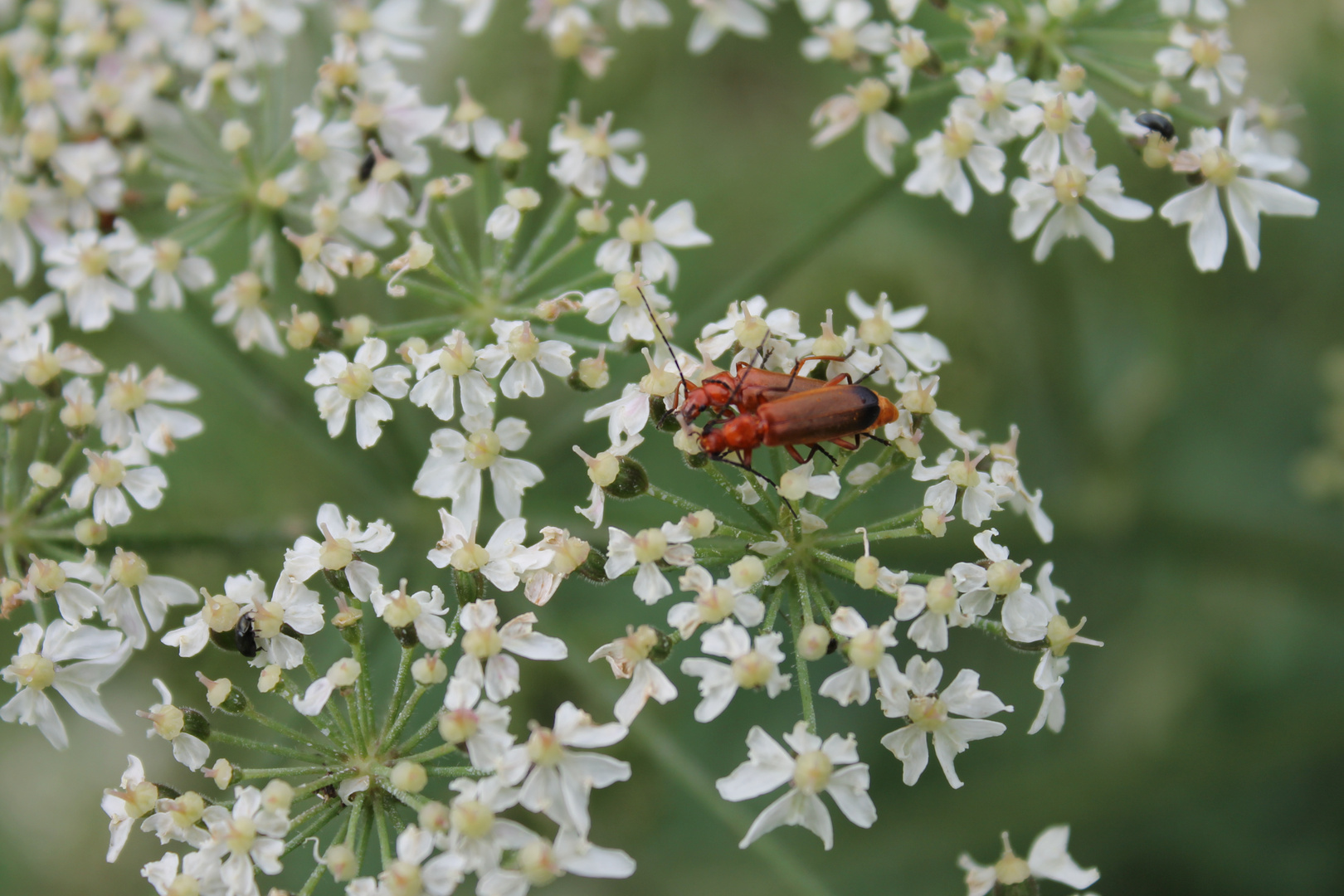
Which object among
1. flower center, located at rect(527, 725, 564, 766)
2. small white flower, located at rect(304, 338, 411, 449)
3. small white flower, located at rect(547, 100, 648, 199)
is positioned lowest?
flower center, located at rect(527, 725, 564, 766)

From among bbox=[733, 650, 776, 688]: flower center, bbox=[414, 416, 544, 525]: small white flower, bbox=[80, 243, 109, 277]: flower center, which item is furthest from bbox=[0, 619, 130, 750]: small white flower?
bbox=[733, 650, 776, 688]: flower center

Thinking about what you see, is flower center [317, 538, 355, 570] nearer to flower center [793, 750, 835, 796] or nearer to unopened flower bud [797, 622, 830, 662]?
unopened flower bud [797, 622, 830, 662]

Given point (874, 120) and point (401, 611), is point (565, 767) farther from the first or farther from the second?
point (874, 120)

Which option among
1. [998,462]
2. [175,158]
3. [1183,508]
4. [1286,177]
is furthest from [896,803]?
[175,158]

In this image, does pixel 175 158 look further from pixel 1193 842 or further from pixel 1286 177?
pixel 1193 842

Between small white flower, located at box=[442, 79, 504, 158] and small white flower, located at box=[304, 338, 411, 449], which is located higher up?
small white flower, located at box=[442, 79, 504, 158]

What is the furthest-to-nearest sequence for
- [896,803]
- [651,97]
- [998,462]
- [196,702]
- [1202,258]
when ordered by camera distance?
[651,97] < [896,803] < [196,702] < [1202,258] < [998,462]

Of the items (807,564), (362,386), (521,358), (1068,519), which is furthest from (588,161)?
(1068,519)
